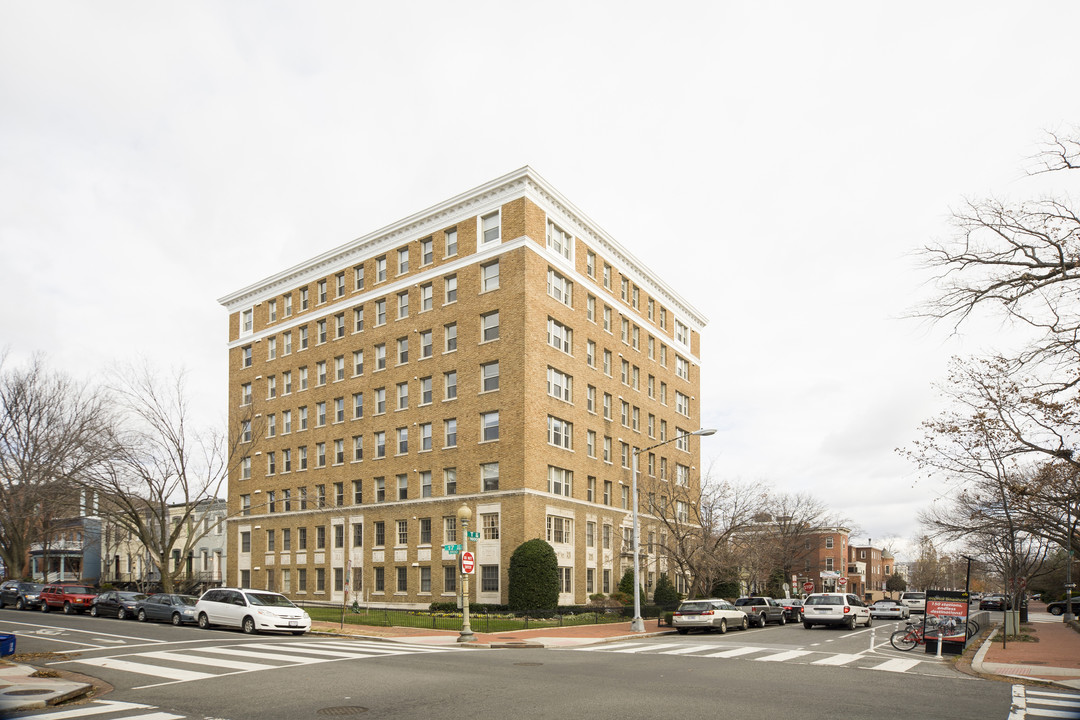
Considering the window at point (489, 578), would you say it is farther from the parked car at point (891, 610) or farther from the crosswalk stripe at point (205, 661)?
the parked car at point (891, 610)

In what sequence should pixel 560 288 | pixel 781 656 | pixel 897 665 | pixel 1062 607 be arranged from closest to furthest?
pixel 897 665, pixel 781 656, pixel 560 288, pixel 1062 607

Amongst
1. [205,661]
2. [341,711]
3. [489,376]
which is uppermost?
[489,376]

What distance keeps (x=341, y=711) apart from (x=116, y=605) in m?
31.6

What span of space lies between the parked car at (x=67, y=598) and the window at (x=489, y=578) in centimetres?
1924

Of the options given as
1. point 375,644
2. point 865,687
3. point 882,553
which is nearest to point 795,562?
point 375,644

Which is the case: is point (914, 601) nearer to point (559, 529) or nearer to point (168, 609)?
point (559, 529)

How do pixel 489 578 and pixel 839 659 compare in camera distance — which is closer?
pixel 839 659

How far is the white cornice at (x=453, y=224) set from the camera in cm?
4903

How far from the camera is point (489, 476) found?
47.8 m

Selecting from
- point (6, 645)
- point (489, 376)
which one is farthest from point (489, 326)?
point (6, 645)

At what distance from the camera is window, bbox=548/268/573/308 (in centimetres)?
5034

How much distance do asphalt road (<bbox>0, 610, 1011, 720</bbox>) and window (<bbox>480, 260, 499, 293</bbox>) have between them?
26.2m

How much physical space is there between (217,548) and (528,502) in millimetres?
44690

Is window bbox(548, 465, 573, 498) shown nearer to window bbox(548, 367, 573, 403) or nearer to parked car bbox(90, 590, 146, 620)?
window bbox(548, 367, 573, 403)
